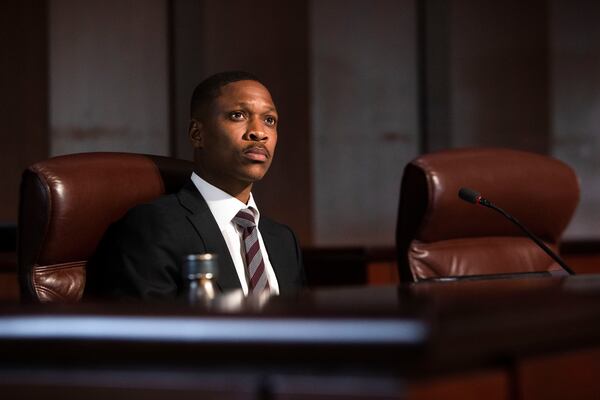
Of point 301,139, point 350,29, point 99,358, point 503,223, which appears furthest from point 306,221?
point 99,358

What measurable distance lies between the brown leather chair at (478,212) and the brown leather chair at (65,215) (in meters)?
0.76

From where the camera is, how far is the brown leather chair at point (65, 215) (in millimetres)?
2094

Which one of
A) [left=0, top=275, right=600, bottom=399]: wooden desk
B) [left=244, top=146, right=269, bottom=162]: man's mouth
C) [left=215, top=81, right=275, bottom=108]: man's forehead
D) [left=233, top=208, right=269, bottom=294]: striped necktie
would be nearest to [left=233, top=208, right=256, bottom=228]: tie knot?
[left=233, top=208, right=269, bottom=294]: striped necktie

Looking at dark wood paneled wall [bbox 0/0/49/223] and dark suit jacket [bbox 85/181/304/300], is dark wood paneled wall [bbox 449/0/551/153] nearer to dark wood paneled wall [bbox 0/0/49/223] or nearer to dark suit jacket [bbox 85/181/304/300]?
dark wood paneled wall [bbox 0/0/49/223]

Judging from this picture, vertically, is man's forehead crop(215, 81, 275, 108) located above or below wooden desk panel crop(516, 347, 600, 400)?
above

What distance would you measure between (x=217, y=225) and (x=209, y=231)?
0.04 meters

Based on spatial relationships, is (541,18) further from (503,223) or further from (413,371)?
(413,371)

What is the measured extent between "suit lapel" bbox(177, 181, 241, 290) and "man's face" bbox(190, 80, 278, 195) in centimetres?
10

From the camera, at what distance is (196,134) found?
2387 mm

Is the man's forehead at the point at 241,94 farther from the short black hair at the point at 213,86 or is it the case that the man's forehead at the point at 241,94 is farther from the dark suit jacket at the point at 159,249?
the dark suit jacket at the point at 159,249

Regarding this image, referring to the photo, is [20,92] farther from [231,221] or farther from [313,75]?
[231,221]

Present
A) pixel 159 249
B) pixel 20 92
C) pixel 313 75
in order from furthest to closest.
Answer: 1. pixel 313 75
2. pixel 20 92
3. pixel 159 249

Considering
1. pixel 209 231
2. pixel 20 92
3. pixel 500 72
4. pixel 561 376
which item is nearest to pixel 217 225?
pixel 209 231

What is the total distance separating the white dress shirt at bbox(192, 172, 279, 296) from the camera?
2.17 m
